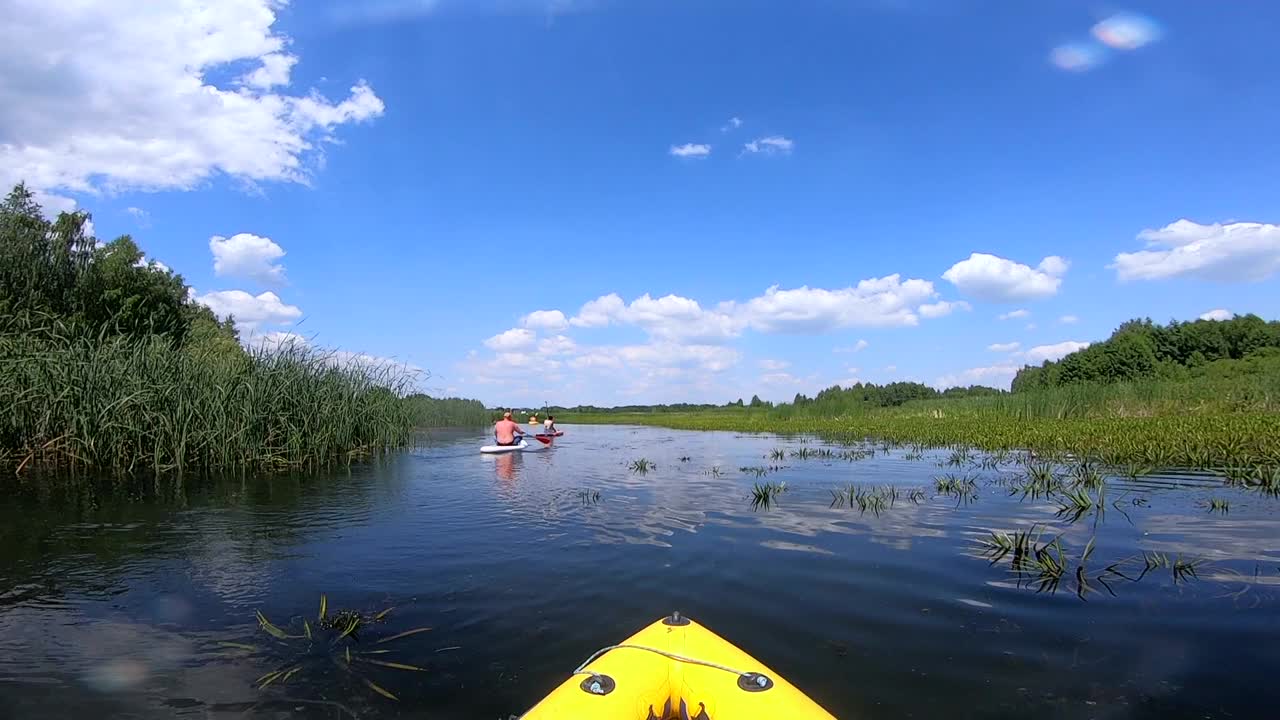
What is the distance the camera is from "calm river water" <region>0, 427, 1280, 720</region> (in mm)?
4016

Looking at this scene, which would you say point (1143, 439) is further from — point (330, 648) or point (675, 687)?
point (330, 648)

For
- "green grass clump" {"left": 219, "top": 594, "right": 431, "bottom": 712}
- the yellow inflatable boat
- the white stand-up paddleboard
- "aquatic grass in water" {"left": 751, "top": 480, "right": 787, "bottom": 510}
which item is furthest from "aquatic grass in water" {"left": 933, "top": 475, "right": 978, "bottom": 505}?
the white stand-up paddleboard

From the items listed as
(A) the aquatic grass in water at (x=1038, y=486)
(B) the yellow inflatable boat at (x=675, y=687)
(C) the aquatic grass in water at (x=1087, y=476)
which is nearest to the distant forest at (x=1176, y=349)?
(C) the aquatic grass in water at (x=1087, y=476)

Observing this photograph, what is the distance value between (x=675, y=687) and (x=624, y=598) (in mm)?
2328

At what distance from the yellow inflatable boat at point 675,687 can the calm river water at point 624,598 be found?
0.77 m

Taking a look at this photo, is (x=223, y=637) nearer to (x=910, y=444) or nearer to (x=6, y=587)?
(x=6, y=587)

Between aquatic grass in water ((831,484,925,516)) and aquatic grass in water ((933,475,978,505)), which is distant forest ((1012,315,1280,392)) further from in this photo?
aquatic grass in water ((831,484,925,516))

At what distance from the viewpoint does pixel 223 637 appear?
4.95m

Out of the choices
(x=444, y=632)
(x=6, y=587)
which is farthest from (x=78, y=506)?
(x=444, y=632)

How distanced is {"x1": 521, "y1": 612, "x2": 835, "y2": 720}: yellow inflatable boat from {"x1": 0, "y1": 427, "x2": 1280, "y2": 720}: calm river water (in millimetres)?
766

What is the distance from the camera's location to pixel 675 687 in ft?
11.7

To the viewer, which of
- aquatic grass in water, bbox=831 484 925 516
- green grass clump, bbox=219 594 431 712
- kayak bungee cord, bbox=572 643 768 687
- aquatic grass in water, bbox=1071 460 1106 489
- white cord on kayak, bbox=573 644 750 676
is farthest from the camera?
aquatic grass in water, bbox=1071 460 1106 489

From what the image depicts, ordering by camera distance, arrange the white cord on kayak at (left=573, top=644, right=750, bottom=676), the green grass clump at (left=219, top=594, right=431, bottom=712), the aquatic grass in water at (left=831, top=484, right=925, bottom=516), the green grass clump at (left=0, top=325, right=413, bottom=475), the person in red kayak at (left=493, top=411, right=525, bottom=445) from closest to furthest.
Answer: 1. the white cord on kayak at (left=573, top=644, right=750, bottom=676)
2. the green grass clump at (left=219, top=594, right=431, bottom=712)
3. the aquatic grass in water at (left=831, top=484, right=925, bottom=516)
4. the green grass clump at (left=0, top=325, right=413, bottom=475)
5. the person in red kayak at (left=493, top=411, right=525, bottom=445)

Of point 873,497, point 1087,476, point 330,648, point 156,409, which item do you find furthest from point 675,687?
point 156,409
